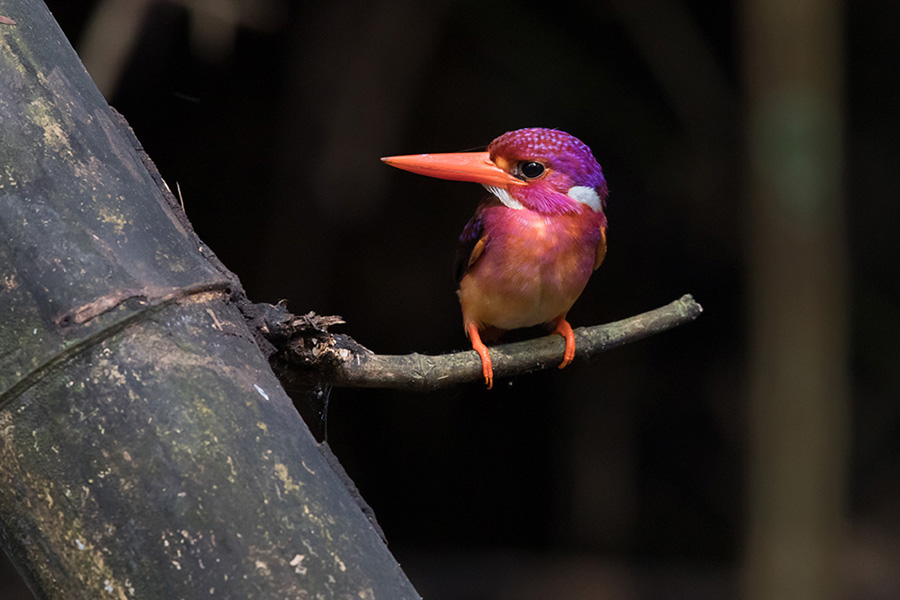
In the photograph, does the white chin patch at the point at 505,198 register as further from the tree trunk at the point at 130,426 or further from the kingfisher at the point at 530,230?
the tree trunk at the point at 130,426

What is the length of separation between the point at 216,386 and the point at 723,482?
2670 millimetres

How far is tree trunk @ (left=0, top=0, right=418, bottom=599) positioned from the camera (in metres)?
0.38

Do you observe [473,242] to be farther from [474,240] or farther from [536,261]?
[536,261]

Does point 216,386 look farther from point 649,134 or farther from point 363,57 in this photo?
point 649,134

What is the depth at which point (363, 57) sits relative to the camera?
2094 mm

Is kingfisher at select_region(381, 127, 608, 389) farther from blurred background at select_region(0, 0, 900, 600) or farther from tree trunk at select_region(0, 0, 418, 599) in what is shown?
blurred background at select_region(0, 0, 900, 600)

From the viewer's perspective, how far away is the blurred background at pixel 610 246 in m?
1.96

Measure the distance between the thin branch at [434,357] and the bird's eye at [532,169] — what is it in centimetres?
22

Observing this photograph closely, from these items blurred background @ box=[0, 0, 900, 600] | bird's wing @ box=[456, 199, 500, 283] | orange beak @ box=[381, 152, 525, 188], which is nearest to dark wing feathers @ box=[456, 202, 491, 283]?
bird's wing @ box=[456, 199, 500, 283]

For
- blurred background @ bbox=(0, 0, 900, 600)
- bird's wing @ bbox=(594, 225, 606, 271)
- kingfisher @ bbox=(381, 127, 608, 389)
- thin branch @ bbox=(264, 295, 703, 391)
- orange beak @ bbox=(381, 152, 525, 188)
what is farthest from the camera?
blurred background @ bbox=(0, 0, 900, 600)

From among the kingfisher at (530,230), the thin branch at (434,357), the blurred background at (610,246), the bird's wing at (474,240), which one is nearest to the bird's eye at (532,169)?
the kingfisher at (530,230)

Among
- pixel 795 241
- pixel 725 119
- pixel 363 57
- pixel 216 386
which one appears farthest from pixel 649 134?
pixel 216 386

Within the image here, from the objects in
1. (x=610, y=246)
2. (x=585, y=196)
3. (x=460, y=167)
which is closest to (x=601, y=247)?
(x=585, y=196)

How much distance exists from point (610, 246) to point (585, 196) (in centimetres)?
145
